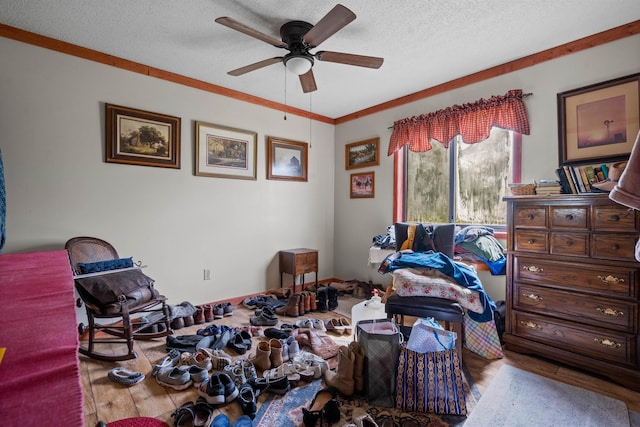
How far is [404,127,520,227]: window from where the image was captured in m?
2.97

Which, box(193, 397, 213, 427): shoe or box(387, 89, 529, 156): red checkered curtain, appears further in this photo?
box(387, 89, 529, 156): red checkered curtain

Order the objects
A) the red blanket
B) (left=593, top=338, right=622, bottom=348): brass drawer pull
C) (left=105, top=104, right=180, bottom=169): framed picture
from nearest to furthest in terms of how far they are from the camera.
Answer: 1. the red blanket
2. (left=593, top=338, right=622, bottom=348): brass drawer pull
3. (left=105, top=104, right=180, bottom=169): framed picture

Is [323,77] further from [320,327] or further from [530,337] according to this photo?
[530,337]

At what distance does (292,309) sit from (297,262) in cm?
71

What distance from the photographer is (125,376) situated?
6.33ft

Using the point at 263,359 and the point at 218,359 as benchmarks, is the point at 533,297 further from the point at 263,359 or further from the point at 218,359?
the point at 218,359

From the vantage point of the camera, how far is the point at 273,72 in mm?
3037

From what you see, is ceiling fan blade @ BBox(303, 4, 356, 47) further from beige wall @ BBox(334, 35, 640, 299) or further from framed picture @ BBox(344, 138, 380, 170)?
framed picture @ BBox(344, 138, 380, 170)

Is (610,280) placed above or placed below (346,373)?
above

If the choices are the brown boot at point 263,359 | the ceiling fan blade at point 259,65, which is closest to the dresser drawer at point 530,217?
the brown boot at point 263,359

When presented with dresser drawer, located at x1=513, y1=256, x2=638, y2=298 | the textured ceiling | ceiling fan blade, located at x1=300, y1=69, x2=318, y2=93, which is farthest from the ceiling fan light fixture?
dresser drawer, located at x1=513, y1=256, x2=638, y2=298

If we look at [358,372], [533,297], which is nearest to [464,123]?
[533,297]

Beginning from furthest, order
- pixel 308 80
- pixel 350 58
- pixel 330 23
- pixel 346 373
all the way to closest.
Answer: pixel 308 80 → pixel 350 58 → pixel 330 23 → pixel 346 373

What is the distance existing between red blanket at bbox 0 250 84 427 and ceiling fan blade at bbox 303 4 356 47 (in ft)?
5.99
